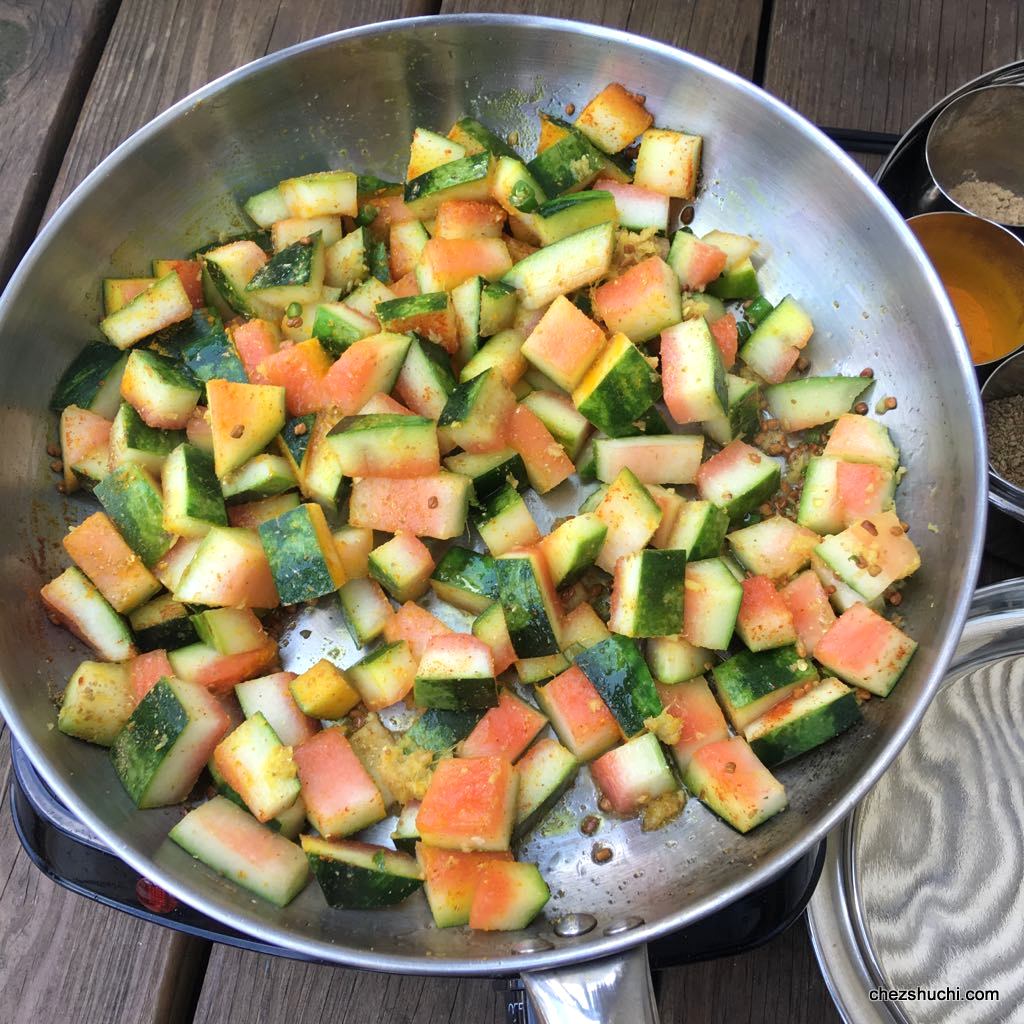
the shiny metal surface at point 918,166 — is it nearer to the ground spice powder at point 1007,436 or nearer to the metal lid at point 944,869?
the ground spice powder at point 1007,436

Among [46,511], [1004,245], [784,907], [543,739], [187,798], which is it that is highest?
[46,511]

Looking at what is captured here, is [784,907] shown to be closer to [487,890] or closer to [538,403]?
[487,890]

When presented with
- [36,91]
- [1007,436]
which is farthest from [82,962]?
[1007,436]

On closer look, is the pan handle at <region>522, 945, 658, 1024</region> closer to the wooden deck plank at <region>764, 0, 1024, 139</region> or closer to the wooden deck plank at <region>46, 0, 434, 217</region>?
the wooden deck plank at <region>764, 0, 1024, 139</region>

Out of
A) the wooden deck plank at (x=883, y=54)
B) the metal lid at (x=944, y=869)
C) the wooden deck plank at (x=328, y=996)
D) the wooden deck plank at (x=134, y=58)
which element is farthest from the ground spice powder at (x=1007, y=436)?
the wooden deck plank at (x=134, y=58)

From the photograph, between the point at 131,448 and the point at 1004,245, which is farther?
the point at 1004,245

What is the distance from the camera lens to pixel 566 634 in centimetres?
155

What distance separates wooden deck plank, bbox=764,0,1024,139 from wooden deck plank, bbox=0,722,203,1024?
7.31 feet

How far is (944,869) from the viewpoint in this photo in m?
1.66

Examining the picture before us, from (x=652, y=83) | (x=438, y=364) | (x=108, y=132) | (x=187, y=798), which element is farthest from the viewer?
(x=108, y=132)

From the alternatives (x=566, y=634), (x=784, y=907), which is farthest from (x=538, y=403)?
(x=784, y=907)

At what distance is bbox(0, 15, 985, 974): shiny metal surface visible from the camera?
1381mm

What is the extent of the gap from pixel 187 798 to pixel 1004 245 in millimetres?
1857

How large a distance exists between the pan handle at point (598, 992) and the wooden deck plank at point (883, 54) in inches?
70.0
